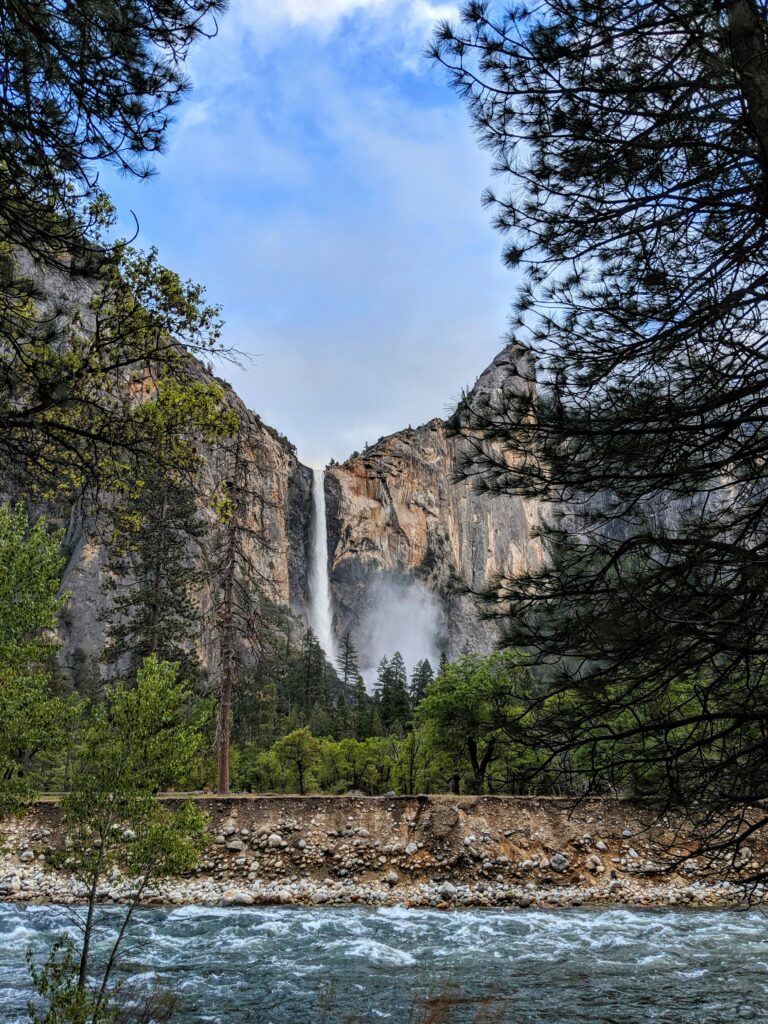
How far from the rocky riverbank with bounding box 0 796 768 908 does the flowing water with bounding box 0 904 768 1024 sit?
38.8 inches

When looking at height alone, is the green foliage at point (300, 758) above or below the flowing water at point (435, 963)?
above

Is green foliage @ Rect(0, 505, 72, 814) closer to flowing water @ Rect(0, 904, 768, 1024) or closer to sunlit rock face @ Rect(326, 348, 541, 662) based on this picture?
flowing water @ Rect(0, 904, 768, 1024)

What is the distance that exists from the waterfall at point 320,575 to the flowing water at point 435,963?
3222 inches

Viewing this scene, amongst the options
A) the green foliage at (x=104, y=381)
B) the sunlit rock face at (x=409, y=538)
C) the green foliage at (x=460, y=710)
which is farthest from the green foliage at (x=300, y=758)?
the sunlit rock face at (x=409, y=538)

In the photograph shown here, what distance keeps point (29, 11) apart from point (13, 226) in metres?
1.09

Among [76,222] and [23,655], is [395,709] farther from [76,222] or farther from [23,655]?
[76,222]

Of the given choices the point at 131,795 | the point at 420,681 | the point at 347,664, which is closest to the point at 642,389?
the point at 131,795

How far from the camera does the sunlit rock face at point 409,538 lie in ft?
331

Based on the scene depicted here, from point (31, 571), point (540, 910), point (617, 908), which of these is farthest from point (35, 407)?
point (617, 908)

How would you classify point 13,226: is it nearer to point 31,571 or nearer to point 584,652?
point 584,652

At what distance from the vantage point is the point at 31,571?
13250mm

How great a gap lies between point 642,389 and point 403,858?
15.0 metres

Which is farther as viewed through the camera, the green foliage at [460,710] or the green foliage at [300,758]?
the green foliage at [300,758]

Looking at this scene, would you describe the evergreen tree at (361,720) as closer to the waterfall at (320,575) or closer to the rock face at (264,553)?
the rock face at (264,553)
